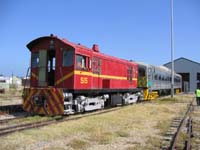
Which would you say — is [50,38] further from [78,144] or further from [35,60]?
[78,144]

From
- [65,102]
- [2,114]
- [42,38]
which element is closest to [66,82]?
[65,102]

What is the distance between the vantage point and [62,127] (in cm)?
1171

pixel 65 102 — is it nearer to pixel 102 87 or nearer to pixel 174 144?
pixel 102 87

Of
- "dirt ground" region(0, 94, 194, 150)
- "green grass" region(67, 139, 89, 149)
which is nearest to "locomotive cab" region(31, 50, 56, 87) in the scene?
"dirt ground" region(0, 94, 194, 150)

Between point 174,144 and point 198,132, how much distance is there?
3195 mm

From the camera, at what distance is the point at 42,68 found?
16562mm

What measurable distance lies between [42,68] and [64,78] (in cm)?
152

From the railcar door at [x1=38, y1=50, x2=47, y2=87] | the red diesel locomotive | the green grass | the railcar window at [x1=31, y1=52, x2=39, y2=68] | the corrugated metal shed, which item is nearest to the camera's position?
the green grass

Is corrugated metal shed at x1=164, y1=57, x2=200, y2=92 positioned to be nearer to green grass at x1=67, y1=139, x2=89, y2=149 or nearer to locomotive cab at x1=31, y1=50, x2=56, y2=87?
locomotive cab at x1=31, y1=50, x2=56, y2=87

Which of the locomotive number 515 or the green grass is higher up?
the locomotive number 515

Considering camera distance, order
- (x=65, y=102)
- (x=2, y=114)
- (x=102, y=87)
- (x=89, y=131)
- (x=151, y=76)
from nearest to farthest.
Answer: (x=89, y=131)
(x=65, y=102)
(x=2, y=114)
(x=102, y=87)
(x=151, y=76)

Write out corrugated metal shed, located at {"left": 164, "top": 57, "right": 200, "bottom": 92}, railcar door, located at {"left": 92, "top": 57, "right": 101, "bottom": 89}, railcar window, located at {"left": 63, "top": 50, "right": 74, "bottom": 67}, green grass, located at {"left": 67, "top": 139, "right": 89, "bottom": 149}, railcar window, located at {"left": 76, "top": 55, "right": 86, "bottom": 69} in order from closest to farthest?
green grass, located at {"left": 67, "top": 139, "right": 89, "bottom": 149}, railcar window, located at {"left": 63, "top": 50, "right": 74, "bottom": 67}, railcar window, located at {"left": 76, "top": 55, "right": 86, "bottom": 69}, railcar door, located at {"left": 92, "top": 57, "right": 101, "bottom": 89}, corrugated metal shed, located at {"left": 164, "top": 57, "right": 200, "bottom": 92}

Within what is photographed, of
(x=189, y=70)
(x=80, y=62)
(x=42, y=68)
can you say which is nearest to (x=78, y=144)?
(x=80, y=62)

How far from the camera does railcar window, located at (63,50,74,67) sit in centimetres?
A: 1562
